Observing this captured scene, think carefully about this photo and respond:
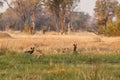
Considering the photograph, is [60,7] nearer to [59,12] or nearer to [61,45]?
[59,12]

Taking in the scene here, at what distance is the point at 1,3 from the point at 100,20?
1462cm

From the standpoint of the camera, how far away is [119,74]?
7.15 metres

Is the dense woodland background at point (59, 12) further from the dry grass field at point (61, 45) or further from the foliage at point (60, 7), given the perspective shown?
the dry grass field at point (61, 45)

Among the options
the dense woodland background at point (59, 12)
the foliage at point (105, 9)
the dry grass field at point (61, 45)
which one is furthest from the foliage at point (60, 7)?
the dry grass field at point (61, 45)

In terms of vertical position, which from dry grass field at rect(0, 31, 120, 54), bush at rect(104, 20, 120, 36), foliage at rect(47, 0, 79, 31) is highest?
foliage at rect(47, 0, 79, 31)

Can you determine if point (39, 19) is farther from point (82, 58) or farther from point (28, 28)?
point (82, 58)

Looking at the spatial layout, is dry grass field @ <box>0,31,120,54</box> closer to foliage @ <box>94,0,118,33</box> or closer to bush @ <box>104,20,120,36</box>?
bush @ <box>104,20,120,36</box>

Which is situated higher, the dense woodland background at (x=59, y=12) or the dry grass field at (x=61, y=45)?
the dense woodland background at (x=59, y=12)

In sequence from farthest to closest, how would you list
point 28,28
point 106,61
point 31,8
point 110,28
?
point 31,8
point 28,28
point 110,28
point 106,61

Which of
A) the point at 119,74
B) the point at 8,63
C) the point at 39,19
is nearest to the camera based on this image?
the point at 119,74

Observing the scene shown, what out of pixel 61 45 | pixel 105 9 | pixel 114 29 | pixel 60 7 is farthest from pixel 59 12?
pixel 61 45

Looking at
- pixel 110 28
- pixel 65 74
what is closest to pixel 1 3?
pixel 110 28

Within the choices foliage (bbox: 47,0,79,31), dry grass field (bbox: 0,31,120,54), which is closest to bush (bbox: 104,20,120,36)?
dry grass field (bbox: 0,31,120,54)

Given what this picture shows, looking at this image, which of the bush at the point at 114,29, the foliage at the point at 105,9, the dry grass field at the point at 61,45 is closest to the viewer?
the dry grass field at the point at 61,45
